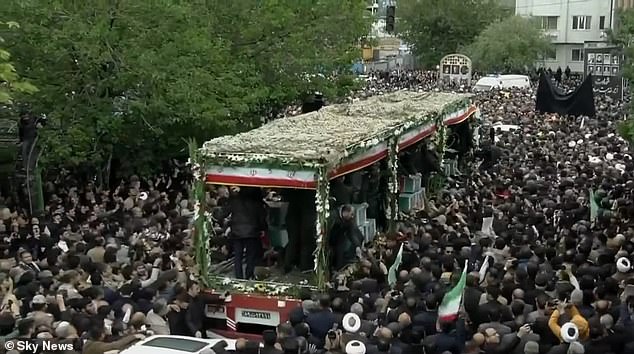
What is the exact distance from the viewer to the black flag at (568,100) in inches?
1241

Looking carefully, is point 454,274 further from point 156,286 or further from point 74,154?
point 74,154

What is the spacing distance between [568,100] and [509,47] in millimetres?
22366

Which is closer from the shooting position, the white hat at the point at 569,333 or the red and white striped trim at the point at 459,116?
the white hat at the point at 569,333

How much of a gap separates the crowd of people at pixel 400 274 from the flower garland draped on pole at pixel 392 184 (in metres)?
0.32

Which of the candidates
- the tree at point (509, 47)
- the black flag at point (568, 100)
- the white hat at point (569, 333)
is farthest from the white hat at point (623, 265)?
the tree at point (509, 47)

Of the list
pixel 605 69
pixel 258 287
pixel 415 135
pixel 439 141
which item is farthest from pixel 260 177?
pixel 605 69

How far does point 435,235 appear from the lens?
14.0 metres

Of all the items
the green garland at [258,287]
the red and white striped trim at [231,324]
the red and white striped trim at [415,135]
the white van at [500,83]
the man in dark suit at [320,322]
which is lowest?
the red and white striped trim at [231,324]

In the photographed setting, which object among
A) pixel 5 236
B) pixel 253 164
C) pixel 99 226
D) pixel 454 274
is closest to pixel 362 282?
pixel 454 274

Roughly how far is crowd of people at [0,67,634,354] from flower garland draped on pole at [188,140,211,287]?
235 millimetres

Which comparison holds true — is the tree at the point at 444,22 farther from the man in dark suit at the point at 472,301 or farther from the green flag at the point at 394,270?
the man in dark suit at the point at 472,301

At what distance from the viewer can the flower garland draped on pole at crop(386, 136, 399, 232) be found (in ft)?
44.3

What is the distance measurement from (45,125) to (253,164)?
357 inches

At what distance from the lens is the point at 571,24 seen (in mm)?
66500
